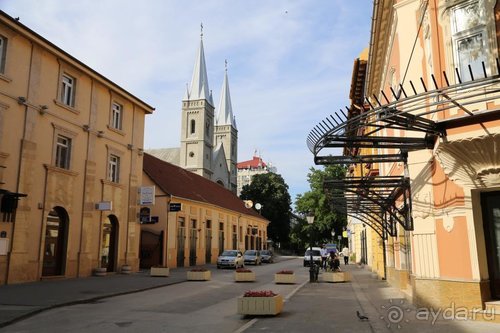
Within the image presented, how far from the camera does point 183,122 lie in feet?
298

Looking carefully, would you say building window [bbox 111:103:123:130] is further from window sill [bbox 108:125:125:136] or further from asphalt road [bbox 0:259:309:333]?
asphalt road [bbox 0:259:309:333]

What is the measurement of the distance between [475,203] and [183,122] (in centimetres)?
8304

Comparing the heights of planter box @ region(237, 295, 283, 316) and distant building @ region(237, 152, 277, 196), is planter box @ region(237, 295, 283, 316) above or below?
below

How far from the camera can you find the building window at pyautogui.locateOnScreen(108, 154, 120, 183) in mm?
26525

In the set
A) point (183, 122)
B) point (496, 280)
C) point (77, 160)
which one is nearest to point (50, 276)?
point (77, 160)

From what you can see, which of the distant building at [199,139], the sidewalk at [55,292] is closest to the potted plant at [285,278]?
the sidewalk at [55,292]

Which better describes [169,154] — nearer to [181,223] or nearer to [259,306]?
[181,223]

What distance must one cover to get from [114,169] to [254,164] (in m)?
149

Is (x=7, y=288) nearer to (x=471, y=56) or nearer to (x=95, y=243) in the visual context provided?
(x=95, y=243)

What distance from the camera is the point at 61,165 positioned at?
22406 mm

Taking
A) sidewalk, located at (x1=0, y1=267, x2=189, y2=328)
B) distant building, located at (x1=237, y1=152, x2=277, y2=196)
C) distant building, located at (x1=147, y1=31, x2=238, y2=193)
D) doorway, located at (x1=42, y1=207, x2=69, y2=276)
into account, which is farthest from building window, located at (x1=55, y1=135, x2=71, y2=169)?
distant building, located at (x1=237, y1=152, x2=277, y2=196)

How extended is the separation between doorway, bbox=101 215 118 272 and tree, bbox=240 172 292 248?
50732mm

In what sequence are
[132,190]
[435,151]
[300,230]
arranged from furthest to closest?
[300,230]
[132,190]
[435,151]

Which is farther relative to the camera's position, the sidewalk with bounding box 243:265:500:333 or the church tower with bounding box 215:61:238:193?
the church tower with bounding box 215:61:238:193
